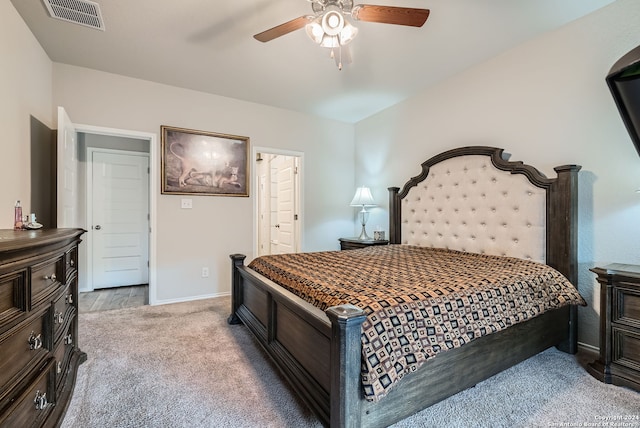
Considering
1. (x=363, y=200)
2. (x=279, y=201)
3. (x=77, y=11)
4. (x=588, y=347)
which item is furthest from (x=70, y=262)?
(x=588, y=347)

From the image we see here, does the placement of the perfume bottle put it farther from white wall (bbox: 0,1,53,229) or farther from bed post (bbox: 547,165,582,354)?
bed post (bbox: 547,165,582,354)

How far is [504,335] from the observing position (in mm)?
1763

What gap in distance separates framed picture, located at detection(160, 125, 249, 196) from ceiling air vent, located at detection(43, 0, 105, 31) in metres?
1.21

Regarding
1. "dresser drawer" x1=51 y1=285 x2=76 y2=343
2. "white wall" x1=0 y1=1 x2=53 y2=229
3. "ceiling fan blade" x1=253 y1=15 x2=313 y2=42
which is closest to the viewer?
"dresser drawer" x1=51 y1=285 x2=76 y2=343

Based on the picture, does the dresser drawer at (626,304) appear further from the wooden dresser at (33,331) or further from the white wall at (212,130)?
the white wall at (212,130)

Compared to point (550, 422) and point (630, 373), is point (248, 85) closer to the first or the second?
point (550, 422)

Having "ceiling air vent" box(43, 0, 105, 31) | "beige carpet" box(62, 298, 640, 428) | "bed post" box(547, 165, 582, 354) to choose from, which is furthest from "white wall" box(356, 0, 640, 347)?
"ceiling air vent" box(43, 0, 105, 31)

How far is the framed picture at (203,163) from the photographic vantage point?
342cm

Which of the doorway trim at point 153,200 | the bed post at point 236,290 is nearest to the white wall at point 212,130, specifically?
the doorway trim at point 153,200

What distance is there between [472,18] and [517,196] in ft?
4.86

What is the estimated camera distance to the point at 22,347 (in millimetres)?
1077

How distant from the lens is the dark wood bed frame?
1154 millimetres

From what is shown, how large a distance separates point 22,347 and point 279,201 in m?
4.26

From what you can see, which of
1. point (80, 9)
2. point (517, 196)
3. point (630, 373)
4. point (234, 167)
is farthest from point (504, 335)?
point (80, 9)
